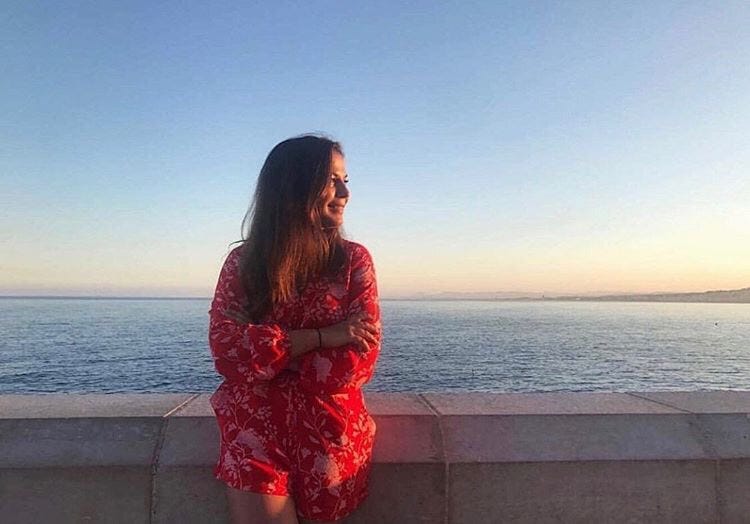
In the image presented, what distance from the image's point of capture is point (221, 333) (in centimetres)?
248

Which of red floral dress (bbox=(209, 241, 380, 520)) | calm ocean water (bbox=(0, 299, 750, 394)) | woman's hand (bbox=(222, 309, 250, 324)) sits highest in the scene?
woman's hand (bbox=(222, 309, 250, 324))

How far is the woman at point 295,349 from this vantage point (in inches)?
96.2

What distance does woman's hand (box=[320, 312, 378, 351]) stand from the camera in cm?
254

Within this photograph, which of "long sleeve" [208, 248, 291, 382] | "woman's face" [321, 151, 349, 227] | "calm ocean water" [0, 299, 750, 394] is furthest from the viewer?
"calm ocean water" [0, 299, 750, 394]

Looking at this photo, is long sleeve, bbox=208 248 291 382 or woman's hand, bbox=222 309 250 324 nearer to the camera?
long sleeve, bbox=208 248 291 382

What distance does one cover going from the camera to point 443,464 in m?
3.17

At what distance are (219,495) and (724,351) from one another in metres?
80.2

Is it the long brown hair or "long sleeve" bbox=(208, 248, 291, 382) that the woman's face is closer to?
the long brown hair

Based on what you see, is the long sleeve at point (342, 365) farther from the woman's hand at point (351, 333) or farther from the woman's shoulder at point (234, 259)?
the woman's shoulder at point (234, 259)

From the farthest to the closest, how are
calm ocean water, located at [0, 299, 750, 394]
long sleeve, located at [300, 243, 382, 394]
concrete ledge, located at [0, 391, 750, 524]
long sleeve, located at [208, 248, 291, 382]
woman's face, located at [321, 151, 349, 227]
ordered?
calm ocean water, located at [0, 299, 750, 394] < concrete ledge, located at [0, 391, 750, 524] < woman's face, located at [321, 151, 349, 227] < long sleeve, located at [300, 243, 382, 394] < long sleeve, located at [208, 248, 291, 382]

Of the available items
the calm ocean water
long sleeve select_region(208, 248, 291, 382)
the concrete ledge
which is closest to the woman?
long sleeve select_region(208, 248, 291, 382)

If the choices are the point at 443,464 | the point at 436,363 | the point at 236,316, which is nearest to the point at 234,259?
the point at 236,316

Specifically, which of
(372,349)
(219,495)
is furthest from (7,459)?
(372,349)

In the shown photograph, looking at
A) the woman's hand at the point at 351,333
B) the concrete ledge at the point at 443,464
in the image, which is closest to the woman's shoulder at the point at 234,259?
the woman's hand at the point at 351,333
